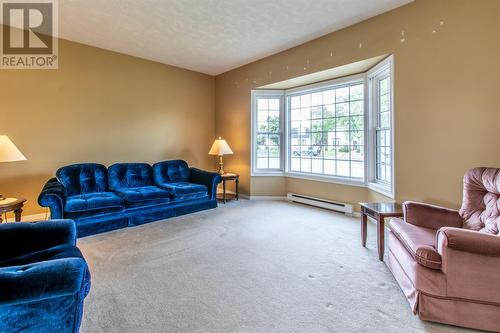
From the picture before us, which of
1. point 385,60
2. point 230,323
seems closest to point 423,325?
point 230,323

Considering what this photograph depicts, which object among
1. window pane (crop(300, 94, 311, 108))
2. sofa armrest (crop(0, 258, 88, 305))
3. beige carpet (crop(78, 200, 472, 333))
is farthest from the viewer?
window pane (crop(300, 94, 311, 108))

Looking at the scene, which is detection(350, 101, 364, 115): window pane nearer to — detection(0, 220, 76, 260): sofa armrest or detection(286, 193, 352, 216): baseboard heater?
detection(286, 193, 352, 216): baseboard heater

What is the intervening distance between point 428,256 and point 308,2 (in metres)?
2.98

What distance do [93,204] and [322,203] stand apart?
3.67 m

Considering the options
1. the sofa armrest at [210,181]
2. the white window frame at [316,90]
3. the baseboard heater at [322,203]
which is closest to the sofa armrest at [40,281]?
the sofa armrest at [210,181]

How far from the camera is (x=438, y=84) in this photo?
2.89m

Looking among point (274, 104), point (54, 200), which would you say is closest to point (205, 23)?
point (274, 104)

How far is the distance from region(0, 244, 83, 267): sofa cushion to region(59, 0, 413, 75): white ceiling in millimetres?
2883

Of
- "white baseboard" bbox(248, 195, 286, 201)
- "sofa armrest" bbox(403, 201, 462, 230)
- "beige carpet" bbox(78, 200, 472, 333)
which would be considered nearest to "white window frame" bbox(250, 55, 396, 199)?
"white baseboard" bbox(248, 195, 286, 201)

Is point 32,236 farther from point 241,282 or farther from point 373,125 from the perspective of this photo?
point 373,125

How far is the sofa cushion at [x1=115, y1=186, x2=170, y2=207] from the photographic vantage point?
3705mm

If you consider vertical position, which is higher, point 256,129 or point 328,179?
point 256,129

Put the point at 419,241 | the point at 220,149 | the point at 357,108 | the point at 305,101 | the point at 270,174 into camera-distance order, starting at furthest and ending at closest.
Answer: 1. the point at 270,174
2. the point at 220,149
3. the point at 305,101
4. the point at 357,108
5. the point at 419,241
